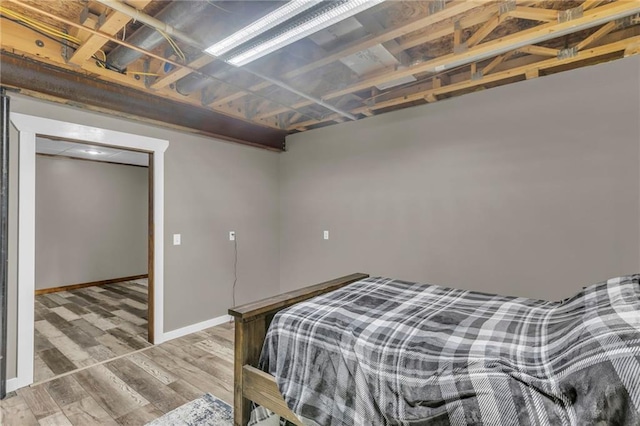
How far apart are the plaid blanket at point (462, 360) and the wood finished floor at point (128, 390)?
1.12 meters

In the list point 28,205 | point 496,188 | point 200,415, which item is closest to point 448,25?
point 496,188

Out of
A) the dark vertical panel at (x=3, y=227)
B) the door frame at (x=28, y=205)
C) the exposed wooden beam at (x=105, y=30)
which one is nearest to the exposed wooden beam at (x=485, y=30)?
the exposed wooden beam at (x=105, y=30)

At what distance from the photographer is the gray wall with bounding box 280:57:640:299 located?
246cm

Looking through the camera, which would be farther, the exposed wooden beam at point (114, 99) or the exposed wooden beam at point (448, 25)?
the exposed wooden beam at point (114, 99)

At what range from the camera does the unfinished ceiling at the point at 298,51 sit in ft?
6.24

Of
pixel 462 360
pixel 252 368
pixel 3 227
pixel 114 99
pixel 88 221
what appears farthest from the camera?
pixel 88 221

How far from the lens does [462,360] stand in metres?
1.24

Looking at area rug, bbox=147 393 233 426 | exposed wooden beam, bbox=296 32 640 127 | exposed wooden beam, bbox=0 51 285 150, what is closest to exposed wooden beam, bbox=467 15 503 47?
exposed wooden beam, bbox=296 32 640 127

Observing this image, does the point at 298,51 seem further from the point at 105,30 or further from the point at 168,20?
the point at 105,30

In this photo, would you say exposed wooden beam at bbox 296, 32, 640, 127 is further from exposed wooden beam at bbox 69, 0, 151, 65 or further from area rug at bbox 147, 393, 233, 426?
area rug at bbox 147, 393, 233, 426

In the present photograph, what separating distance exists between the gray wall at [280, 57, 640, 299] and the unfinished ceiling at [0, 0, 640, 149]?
269mm

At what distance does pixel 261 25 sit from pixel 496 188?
249 centimetres

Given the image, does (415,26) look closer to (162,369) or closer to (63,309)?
(162,369)

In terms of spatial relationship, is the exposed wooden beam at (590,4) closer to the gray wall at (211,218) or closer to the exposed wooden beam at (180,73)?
the exposed wooden beam at (180,73)
